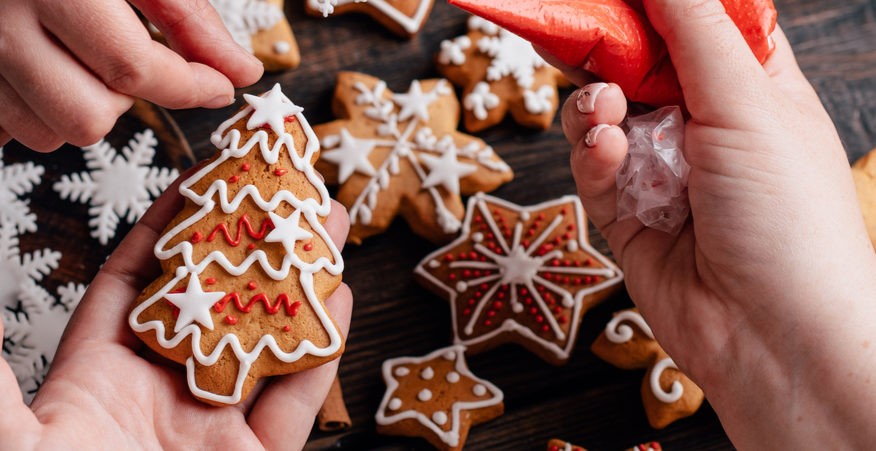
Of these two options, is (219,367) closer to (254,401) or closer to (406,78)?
(254,401)

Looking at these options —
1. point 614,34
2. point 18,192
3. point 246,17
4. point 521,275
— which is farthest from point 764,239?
point 18,192

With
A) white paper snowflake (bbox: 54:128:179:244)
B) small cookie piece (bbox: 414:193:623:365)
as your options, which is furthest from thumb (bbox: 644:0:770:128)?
white paper snowflake (bbox: 54:128:179:244)

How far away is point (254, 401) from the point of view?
1.40 meters

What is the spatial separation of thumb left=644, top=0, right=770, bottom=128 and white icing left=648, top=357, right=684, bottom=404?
24.7 inches

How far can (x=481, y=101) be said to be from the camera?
178 centimetres

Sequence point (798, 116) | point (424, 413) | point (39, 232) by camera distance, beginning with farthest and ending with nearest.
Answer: point (39, 232) → point (424, 413) → point (798, 116)

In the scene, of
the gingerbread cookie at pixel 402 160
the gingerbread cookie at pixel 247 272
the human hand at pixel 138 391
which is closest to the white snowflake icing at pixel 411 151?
the gingerbread cookie at pixel 402 160

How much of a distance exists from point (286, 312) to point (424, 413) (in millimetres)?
462

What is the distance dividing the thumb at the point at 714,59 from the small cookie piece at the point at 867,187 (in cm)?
62

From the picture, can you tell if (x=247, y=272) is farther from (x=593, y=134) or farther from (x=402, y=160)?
(x=593, y=134)

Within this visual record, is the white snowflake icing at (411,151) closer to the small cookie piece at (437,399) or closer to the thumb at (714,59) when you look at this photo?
the small cookie piece at (437,399)

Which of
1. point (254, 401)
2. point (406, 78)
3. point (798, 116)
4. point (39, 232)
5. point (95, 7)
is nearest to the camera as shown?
point (95, 7)

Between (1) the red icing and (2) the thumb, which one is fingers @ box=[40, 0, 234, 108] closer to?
(1) the red icing

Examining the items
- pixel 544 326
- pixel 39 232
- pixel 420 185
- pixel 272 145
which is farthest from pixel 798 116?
pixel 39 232
